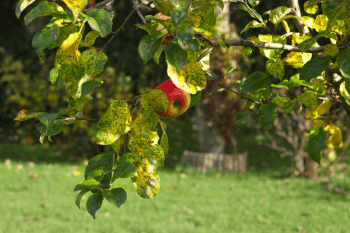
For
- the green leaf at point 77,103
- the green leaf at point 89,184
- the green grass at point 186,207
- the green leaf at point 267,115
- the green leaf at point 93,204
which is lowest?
the green grass at point 186,207

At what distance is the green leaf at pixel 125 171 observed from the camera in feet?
2.58

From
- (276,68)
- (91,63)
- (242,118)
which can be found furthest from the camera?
(242,118)

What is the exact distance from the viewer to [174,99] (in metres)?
0.97

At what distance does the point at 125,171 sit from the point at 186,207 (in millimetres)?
3151

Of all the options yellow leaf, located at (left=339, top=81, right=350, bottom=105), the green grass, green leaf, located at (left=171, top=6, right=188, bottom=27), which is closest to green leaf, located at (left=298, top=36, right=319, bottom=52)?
yellow leaf, located at (left=339, top=81, right=350, bottom=105)

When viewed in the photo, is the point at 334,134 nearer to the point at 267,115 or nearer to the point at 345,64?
the point at 267,115

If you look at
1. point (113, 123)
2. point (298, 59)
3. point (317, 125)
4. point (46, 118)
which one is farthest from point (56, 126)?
point (317, 125)

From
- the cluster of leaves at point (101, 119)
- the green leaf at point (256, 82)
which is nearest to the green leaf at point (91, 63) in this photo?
the cluster of leaves at point (101, 119)

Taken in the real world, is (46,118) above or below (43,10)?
below

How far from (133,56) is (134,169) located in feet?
24.3

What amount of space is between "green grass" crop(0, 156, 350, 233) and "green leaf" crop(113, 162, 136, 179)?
8.30ft

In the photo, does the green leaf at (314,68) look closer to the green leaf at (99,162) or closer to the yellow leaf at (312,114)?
the yellow leaf at (312,114)

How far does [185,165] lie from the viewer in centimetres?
569

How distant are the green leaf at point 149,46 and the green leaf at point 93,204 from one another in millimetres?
333
